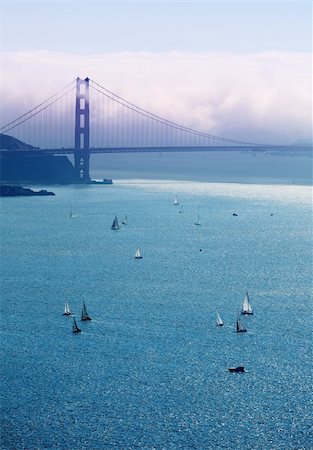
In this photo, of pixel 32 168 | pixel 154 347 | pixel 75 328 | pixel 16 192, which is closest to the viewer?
pixel 154 347

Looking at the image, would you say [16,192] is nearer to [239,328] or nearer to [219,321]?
[219,321]

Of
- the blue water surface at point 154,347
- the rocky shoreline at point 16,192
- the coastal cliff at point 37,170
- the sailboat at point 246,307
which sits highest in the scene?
the coastal cliff at point 37,170

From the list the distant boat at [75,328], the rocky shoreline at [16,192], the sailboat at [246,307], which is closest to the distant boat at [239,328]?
the sailboat at [246,307]

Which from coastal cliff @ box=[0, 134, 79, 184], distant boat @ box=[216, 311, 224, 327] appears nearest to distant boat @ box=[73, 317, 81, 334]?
distant boat @ box=[216, 311, 224, 327]

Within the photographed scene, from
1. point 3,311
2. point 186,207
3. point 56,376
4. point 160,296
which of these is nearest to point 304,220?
point 186,207

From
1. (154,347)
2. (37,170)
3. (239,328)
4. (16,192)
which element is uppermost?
(37,170)

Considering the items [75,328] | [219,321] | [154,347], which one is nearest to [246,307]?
[219,321]

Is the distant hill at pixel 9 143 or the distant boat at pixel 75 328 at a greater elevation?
the distant hill at pixel 9 143

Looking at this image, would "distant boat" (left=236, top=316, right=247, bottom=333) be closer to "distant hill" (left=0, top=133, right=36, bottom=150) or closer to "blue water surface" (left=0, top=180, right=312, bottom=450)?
"blue water surface" (left=0, top=180, right=312, bottom=450)

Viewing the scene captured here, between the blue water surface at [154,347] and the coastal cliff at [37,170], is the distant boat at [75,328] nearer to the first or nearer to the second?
the blue water surface at [154,347]
